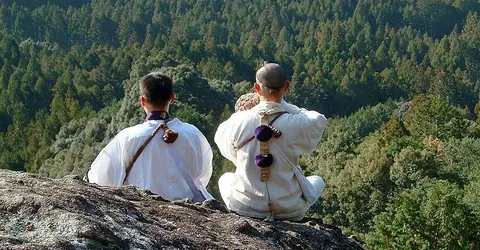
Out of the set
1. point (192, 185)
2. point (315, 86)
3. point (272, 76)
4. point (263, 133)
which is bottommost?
point (315, 86)

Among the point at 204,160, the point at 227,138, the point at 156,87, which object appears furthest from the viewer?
the point at 204,160

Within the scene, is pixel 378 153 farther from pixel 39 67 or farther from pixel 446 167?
pixel 39 67

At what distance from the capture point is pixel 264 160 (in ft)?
22.3

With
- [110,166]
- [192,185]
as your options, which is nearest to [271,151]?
[192,185]

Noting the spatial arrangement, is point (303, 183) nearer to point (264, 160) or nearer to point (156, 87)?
point (264, 160)

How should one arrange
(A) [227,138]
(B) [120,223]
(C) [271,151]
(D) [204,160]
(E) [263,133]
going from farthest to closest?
(D) [204,160] < (A) [227,138] < (C) [271,151] < (E) [263,133] < (B) [120,223]

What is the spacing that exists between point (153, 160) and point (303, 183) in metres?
1.17

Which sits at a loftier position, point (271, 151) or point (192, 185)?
point (271, 151)

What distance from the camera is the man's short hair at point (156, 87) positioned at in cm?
663

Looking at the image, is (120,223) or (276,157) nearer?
(120,223)

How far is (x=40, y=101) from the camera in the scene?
9231 cm

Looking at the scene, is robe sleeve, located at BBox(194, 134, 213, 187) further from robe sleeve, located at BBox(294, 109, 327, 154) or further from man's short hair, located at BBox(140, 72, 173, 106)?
robe sleeve, located at BBox(294, 109, 327, 154)

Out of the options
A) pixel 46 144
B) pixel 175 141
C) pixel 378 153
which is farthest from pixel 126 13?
pixel 175 141

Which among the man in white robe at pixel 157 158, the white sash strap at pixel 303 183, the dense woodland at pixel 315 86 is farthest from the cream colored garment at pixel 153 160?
the dense woodland at pixel 315 86
